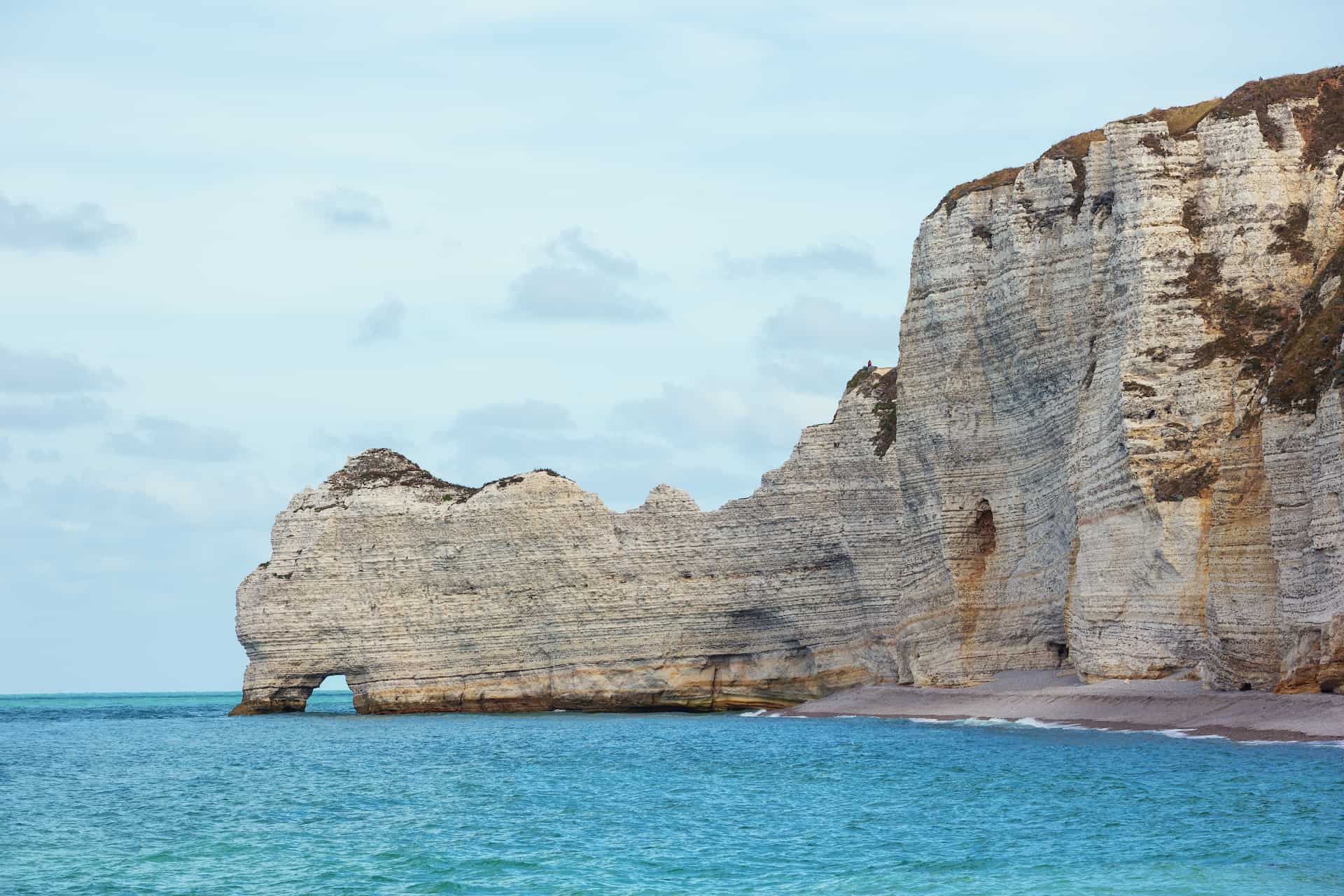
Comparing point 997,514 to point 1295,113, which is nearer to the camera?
point 1295,113

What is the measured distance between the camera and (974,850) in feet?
73.6

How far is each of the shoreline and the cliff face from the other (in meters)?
0.88

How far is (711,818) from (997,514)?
26.1 metres

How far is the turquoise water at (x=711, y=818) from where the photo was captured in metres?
20.9

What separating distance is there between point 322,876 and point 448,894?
2.37 m

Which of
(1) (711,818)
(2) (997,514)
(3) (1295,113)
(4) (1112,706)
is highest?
(3) (1295,113)

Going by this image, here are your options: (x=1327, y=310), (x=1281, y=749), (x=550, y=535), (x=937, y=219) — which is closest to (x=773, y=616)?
(x=550, y=535)

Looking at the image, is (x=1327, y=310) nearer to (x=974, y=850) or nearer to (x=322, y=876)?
(x=974, y=850)

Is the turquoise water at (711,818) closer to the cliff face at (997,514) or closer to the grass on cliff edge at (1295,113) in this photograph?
the cliff face at (997,514)

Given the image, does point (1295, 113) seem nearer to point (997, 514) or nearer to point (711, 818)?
point (997, 514)

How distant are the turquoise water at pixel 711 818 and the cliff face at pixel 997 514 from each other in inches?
226

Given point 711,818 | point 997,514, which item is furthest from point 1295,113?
point 711,818

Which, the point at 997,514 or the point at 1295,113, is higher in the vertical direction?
the point at 1295,113

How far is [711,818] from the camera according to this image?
1072 inches
